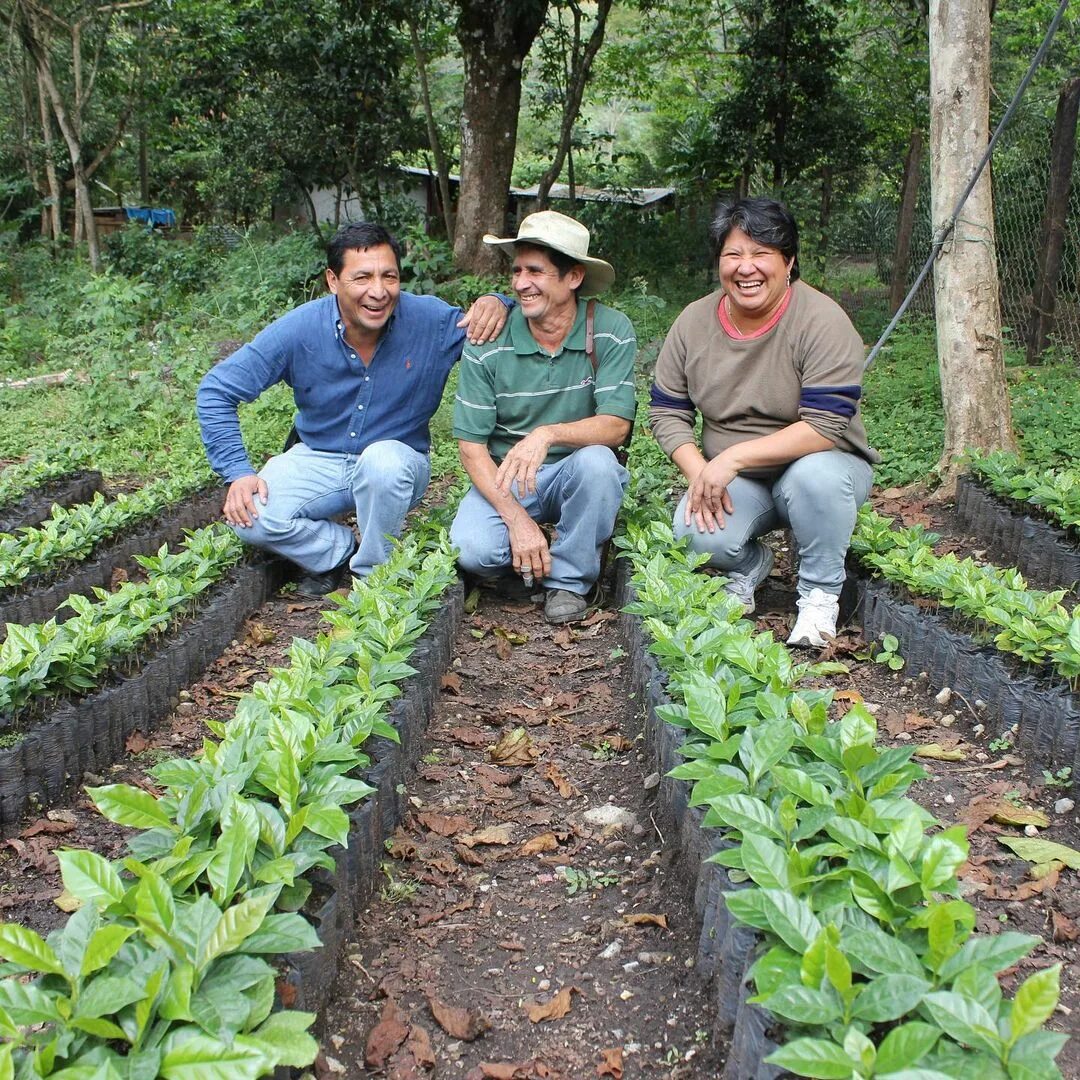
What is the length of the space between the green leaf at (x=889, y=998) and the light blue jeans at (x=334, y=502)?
10.1 ft

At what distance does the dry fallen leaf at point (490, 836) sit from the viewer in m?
2.85

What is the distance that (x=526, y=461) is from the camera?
4055 millimetres

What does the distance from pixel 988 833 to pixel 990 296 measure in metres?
3.96

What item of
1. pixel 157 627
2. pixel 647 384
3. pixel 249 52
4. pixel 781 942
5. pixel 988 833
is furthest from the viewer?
pixel 249 52

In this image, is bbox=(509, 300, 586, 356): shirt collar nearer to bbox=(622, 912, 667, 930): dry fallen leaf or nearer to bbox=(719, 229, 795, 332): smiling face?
bbox=(719, 229, 795, 332): smiling face

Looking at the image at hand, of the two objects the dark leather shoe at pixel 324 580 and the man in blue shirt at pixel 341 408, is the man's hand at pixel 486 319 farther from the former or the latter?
the dark leather shoe at pixel 324 580

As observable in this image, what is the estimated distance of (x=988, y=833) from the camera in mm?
2715

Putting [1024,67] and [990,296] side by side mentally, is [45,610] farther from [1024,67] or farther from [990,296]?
[1024,67]

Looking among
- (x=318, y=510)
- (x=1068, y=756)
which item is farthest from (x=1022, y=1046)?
(x=318, y=510)

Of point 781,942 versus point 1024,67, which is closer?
point 781,942

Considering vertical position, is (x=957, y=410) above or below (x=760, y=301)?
below

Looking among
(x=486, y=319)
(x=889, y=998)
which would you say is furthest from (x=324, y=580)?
(x=889, y=998)

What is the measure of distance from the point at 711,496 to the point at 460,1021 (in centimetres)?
229

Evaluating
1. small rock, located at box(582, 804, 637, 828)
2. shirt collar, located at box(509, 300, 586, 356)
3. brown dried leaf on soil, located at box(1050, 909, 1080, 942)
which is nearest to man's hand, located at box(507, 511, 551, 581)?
shirt collar, located at box(509, 300, 586, 356)
